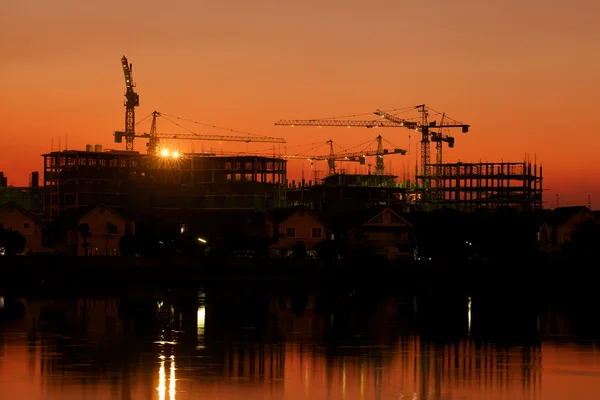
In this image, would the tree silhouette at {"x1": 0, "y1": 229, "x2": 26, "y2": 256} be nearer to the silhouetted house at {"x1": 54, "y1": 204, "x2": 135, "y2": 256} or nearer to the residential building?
the silhouetted house at {"x1": 54, "y1": 204, "x2": 135, "y2": 256}

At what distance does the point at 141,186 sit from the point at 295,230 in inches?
2845

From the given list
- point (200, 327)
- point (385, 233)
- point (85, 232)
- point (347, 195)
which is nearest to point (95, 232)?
point (85, 232)

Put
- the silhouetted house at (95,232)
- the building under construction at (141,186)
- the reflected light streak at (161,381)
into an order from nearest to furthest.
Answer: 1. the reflected light streak at (161,381)
2. the silhouetted house at (95,232)
3. the building under construction at (141,186)

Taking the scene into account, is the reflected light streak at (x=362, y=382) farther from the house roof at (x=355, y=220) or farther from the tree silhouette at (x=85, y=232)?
the house roof at (x=355, y=220)

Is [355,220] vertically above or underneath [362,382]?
above

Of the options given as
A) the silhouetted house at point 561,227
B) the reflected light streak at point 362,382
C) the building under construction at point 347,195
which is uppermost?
the building under construction at point 347,195

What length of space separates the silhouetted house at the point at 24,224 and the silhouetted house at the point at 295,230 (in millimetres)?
21629

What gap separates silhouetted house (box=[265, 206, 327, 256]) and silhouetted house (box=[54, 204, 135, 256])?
45.9 feet

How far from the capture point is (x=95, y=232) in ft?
347

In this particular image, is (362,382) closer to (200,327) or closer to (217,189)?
(200,327)

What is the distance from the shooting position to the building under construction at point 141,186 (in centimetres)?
16938

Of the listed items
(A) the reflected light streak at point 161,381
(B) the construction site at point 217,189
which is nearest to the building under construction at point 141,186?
(B) the construction site at point 217,189

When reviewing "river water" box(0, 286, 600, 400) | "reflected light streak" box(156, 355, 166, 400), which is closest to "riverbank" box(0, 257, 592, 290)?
"river water" box(0, 286, 600, 400)

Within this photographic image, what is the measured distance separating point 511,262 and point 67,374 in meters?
Answer: 59.6
